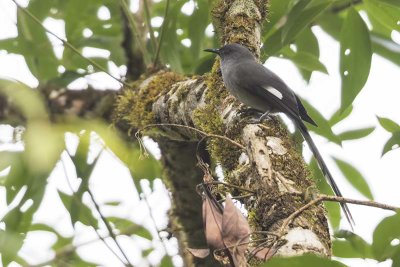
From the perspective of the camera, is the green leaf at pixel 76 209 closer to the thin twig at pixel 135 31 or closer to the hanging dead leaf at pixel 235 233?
the thin twig at pixel 135 31

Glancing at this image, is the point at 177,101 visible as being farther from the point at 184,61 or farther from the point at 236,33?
the point at 184,61

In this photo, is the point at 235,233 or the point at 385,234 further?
the point at 385,234

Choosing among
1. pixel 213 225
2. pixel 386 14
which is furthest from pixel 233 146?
pixel 386 14

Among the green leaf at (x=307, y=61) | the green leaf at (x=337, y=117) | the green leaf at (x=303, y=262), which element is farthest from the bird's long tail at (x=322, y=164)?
the green leaf at (x=303, y=262)

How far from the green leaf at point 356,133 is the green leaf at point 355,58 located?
72 cm

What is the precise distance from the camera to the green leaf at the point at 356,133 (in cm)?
406

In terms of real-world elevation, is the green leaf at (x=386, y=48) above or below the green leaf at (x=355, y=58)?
above

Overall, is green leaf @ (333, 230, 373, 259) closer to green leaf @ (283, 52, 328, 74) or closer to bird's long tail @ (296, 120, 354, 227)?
bird's long tail @ (296, 120, 354, 227)

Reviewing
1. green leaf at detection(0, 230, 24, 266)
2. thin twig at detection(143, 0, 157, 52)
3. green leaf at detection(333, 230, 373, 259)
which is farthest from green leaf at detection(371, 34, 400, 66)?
green leaf at detection(0, 230, 24, 266)

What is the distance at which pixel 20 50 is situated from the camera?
4.04m

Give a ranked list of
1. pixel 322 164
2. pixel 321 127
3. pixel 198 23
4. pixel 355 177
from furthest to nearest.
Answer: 1. pixel 355 177
2. pixel 198 23
3. pixel 321 127
4. pixel 322 164

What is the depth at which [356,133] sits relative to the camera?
13.4ft

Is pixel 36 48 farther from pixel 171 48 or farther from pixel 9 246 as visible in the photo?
pixel 9 246

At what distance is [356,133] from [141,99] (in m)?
1.34
